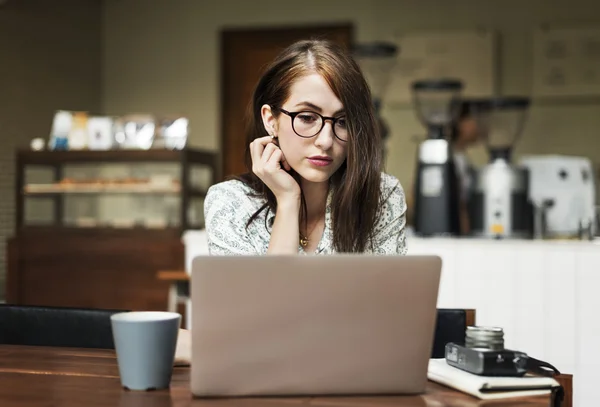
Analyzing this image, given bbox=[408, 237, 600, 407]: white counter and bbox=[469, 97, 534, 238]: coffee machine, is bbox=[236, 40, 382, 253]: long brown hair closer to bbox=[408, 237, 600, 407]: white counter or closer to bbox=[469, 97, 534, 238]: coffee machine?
bbox=[408, 237, 600, 407]: white counter

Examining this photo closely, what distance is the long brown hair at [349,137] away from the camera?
5.11 ft

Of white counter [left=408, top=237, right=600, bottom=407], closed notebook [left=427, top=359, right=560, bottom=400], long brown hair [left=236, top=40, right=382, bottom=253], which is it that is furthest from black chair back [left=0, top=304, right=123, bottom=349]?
white counter [left=408, top=237, right=600, bottom=407]

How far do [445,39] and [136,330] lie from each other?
5.08 metres

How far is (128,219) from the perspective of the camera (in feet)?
14.5

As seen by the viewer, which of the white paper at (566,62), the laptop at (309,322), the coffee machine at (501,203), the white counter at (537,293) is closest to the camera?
the laptop at (309,322)

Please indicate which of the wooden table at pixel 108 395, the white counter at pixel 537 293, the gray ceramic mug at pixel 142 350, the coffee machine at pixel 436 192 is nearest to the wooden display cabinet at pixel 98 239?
the coffee machine at pixel 436 192

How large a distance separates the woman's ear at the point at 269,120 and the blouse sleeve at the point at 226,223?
15cm

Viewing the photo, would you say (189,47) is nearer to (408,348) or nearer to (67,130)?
(67,130)

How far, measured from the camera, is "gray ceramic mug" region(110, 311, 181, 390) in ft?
3.35

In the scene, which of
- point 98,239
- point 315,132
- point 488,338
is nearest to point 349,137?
point 315,132

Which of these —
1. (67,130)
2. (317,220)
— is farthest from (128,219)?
(317,220)

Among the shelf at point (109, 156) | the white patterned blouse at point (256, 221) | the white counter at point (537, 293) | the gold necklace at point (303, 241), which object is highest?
the shelf at point (109, 156)

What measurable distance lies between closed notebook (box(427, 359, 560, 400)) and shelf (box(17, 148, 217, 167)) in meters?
3.31

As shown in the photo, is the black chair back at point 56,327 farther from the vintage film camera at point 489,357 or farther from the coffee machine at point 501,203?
the coffee machine at point 501,203
